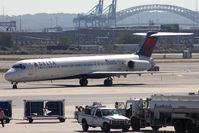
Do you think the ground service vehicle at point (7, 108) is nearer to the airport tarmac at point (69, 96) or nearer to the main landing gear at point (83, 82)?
the airport tarmac at point (69, 96)

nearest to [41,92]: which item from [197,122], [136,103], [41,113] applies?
[41,113]

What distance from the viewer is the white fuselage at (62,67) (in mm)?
64812

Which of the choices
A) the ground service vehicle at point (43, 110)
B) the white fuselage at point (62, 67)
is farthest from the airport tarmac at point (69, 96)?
the white fuselage at point (62, 67)

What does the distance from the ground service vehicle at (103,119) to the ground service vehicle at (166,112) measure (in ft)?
4.26

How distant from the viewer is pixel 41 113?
137 feet

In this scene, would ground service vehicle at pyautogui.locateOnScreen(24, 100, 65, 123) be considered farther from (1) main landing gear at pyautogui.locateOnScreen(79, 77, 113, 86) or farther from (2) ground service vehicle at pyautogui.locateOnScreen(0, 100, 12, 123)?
(1) main landing gear at pyautogui.locateOnScreen(79, 77, 113, 86)

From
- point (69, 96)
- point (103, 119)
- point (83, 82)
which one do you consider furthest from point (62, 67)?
point (103, 119)

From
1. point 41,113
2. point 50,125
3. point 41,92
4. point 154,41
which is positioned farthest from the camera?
point 154,41

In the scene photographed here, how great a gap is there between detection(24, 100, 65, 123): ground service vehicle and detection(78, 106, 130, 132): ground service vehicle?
4.10 m

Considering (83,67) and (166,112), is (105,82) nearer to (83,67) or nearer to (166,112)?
(83,67)

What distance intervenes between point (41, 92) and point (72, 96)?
5.17m

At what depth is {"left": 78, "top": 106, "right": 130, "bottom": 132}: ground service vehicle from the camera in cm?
3444

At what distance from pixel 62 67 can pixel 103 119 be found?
3253 cm

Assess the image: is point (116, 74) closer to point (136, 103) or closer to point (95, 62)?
point (95, 62)
